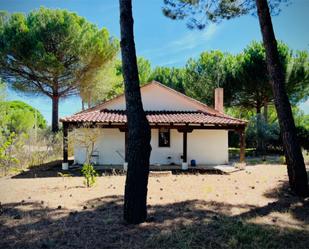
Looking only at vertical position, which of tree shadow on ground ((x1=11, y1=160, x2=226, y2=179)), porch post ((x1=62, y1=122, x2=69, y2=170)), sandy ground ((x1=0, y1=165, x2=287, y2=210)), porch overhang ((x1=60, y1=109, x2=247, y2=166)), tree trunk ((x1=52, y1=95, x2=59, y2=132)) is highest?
tree trunk ((x1=52, y1=95, x2=59, y2=132))

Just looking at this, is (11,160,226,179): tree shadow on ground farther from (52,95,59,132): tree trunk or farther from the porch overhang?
(52,95,59,132): tree trunk

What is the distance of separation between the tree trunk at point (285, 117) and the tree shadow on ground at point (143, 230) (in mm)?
1561

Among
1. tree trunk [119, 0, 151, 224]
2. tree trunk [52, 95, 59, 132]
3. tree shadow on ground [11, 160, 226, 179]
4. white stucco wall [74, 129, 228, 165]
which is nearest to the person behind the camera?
tree trunk [119, 0, 151, 224]

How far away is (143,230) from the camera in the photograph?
5102 mm

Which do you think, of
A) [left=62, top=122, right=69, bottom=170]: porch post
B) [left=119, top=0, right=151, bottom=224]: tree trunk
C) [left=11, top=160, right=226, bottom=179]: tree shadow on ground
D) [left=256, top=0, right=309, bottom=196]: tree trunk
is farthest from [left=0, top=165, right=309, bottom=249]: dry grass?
[left=62, top=122, right=69, bottom=170]: porch post

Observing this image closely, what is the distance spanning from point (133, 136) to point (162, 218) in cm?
192

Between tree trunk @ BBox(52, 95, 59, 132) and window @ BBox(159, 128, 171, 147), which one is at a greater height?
tree trunk @ BBox(52, 95, 59, 132)

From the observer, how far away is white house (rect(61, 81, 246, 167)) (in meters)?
15.2

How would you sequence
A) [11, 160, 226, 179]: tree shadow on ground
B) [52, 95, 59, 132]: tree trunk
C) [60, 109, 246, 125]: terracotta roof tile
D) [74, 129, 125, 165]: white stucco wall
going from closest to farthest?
[11, 160, 226, 179]: tree shadow on ground → [60, 109, 246, 125]: terracotta roof tile → [74, 129, 125, 165]: white stucco wall → [52, 95, 59, 132]: tree trunk

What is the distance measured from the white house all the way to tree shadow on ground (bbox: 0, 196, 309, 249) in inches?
341

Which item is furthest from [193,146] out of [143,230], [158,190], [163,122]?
[143,230]

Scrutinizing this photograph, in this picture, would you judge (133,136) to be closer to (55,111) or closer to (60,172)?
(60,172)

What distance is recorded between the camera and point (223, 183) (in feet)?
35.5

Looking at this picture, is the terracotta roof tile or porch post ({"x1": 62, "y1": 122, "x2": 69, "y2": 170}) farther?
the terracotta roof tile
